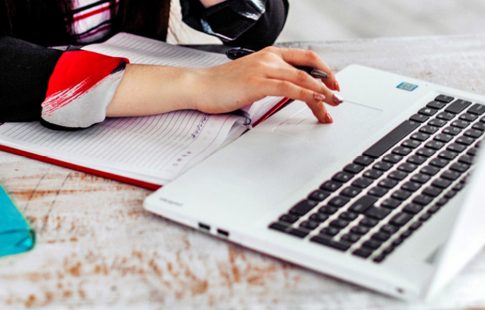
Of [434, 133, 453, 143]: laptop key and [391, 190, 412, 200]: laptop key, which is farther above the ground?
[391, 190, 412, 200]: laptop key

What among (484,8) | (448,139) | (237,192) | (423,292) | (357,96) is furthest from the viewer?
(484,8)

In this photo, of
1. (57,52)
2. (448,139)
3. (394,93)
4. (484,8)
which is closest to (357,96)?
(394,93)

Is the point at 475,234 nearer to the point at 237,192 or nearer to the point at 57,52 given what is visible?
the point at 237,192

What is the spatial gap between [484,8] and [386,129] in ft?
7.06

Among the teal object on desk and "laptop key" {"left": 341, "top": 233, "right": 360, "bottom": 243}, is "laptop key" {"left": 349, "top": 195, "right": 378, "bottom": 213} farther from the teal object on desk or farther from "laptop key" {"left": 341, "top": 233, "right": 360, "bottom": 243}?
the teal object on desk

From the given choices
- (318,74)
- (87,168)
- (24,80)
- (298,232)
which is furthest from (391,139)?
(24,80)

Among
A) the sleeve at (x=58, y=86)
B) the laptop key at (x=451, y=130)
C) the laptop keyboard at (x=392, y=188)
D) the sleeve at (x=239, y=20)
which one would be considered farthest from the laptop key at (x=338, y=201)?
the sleeve at (x=239, y=20)

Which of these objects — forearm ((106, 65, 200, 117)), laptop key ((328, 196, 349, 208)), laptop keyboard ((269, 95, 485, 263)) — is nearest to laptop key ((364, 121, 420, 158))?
laptop keyboard ((269, 95, 485, 263))

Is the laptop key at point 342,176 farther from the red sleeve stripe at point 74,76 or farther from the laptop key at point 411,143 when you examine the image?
the red sleeve stripe at point 74,76

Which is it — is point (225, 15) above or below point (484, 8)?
→ above

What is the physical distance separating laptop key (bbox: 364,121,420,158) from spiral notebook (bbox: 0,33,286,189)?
0.16 m

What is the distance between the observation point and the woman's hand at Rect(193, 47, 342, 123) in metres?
0.85

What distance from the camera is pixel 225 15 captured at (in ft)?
3.61

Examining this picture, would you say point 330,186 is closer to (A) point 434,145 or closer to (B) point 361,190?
(B) point 361,190
